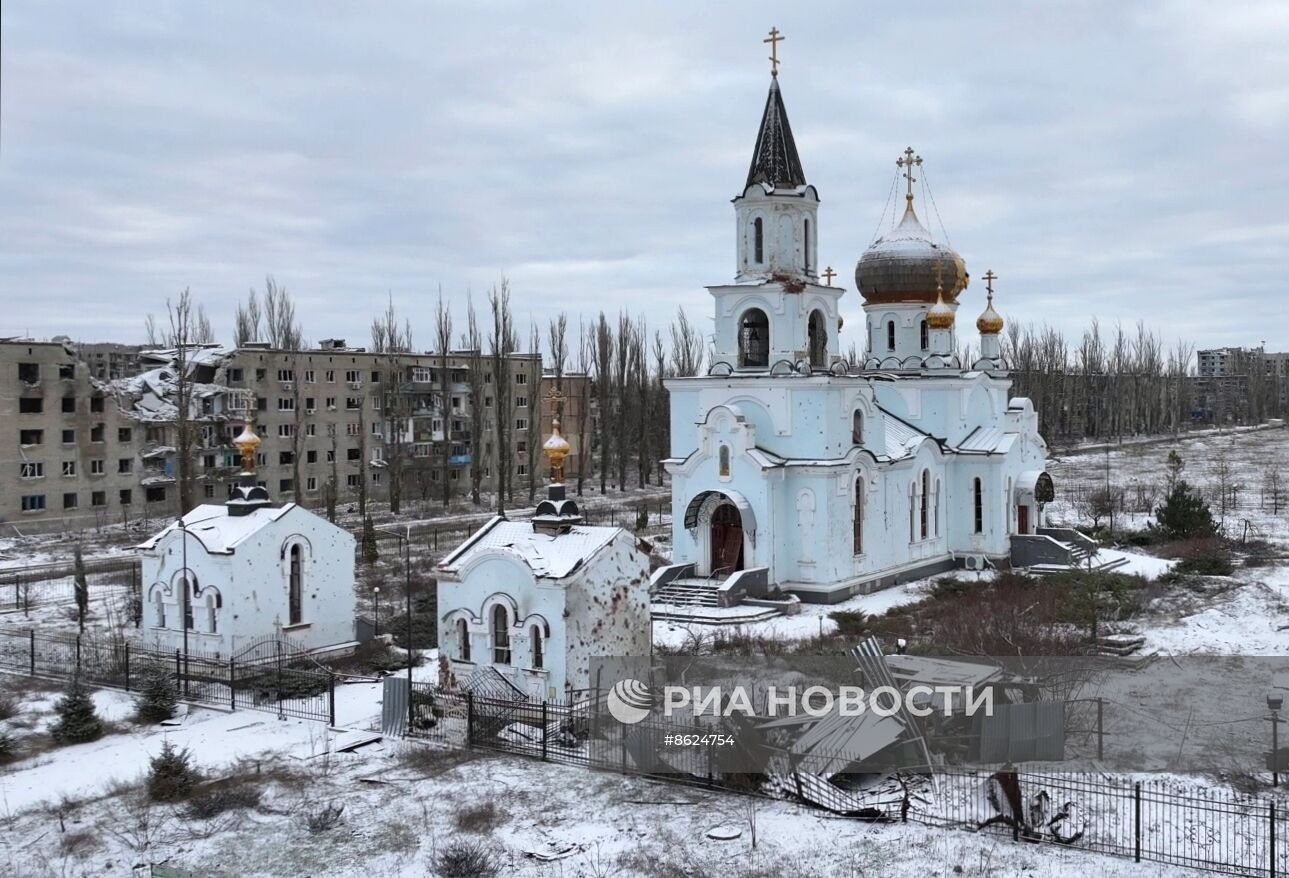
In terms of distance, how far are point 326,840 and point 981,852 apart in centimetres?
642

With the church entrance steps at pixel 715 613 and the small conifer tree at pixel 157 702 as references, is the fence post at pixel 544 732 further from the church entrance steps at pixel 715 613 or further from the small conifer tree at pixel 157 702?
the church entrance steps at pixel 715 613

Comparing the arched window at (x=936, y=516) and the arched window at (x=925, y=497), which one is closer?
the arched window at (x=925, y=497)

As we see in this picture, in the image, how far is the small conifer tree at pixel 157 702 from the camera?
1625cm

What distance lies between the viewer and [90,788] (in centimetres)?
1365

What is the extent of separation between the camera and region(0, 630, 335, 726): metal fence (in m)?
17.0

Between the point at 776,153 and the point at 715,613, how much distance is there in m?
10.0

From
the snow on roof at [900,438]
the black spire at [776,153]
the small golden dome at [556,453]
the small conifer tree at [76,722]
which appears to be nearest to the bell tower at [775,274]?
the black spire at [776,153]

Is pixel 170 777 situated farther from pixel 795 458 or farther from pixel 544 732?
pixel 795 458

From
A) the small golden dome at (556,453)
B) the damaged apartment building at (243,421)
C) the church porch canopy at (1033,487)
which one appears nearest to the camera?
the small golden dome at (556,453)

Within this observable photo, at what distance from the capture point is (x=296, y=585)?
19812 mm

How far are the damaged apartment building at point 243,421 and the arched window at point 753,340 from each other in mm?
16892

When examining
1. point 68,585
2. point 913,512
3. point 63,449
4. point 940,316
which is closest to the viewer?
point 68,585

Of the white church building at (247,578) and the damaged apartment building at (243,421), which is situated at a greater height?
the damaged apartment building at (243,421)

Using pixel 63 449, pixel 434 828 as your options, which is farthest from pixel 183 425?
pixel 434 828
